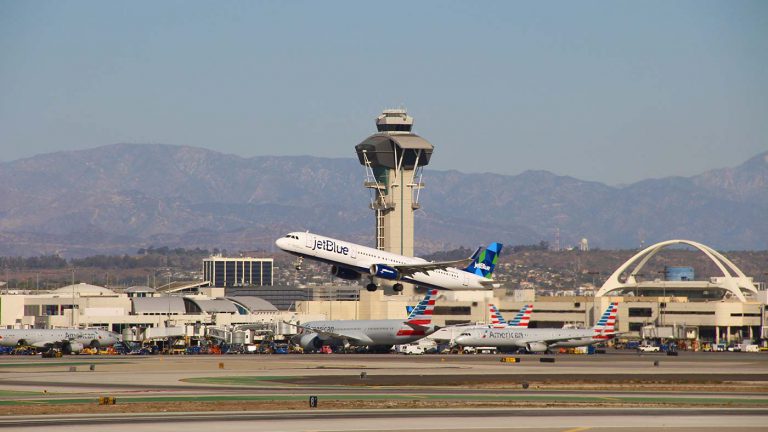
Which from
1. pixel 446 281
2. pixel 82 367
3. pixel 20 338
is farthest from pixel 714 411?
pixel 20 338

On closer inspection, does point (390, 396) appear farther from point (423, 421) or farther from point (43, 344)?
point (43, 344)

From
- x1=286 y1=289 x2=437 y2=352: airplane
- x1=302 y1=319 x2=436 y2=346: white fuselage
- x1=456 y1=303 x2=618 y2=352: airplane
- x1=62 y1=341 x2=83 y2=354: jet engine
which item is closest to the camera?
x1=286 y1=289 x2=437 y2=352: airplane

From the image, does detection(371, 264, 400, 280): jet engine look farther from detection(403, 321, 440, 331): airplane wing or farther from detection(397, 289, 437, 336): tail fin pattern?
detection(403, 321, 440, 331): airplane wing

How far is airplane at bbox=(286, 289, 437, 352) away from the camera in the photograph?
171 meters

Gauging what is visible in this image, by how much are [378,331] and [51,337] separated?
159 feet

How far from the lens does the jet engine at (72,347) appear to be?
17325 centimetres

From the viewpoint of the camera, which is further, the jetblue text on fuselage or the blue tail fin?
the blue tail fin

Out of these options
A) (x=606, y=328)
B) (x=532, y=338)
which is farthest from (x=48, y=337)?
(x=606, y=328)

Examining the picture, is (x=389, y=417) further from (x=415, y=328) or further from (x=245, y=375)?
(x=415, y=328)

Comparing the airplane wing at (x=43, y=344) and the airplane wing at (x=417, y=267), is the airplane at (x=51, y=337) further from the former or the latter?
the airplane wing at (x=417, y=267)

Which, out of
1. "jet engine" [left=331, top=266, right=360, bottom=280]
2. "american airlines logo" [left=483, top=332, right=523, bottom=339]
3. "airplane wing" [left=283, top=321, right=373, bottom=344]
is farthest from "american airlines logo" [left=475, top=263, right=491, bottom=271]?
"jet engine" [left=331, top=266, right=360, bottom=280]

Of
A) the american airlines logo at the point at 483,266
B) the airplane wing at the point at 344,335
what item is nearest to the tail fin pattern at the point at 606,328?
the american airlines logo at the point at 483,266

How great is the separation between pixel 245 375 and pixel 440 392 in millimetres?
27438

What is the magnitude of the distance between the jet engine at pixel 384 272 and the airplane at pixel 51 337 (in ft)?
180
